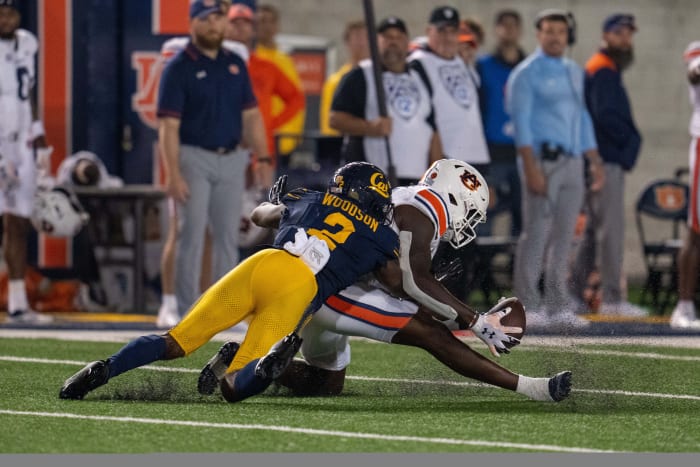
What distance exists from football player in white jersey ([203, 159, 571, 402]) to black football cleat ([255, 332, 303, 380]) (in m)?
0.78

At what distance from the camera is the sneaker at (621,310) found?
45.2 feet

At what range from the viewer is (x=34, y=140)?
12867 mm

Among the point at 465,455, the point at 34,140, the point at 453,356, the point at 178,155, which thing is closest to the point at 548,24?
the point at 178,155

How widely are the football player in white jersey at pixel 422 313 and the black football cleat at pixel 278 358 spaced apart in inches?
30.9

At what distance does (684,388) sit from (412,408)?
1724 mm

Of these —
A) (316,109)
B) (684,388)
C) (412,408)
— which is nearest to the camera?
(412,408)

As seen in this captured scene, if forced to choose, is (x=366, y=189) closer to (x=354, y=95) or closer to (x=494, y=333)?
(x=494, y=333)

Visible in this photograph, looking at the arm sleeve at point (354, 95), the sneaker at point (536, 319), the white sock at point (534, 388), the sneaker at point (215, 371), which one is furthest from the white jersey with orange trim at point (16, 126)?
the white sock at point (534, 388)

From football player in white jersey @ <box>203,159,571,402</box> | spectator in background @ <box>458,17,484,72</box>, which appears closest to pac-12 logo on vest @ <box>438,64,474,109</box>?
spectator in background @ <box>458,17,484,72</box>

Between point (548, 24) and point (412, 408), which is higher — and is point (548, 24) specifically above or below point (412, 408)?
above

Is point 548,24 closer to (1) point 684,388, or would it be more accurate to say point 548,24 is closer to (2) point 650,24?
(1) point 684,388

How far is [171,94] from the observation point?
39.2ft

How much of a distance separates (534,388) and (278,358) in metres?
1.31

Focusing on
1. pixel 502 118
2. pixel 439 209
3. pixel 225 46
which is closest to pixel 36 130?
pixel 225 46
